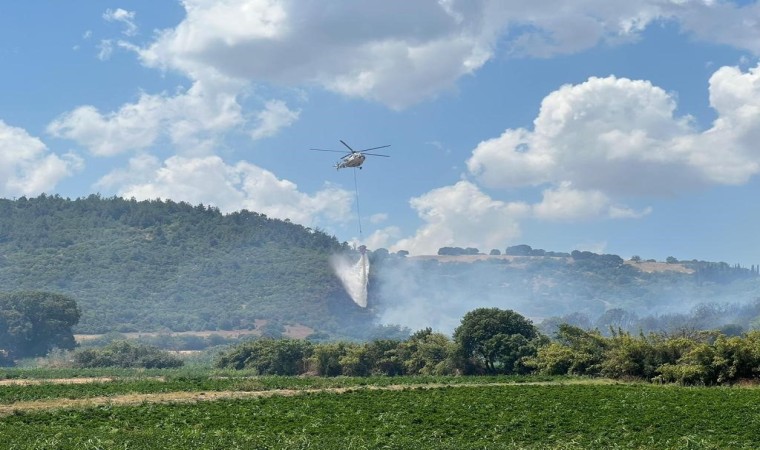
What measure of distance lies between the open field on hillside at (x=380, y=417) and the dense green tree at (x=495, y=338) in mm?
21332

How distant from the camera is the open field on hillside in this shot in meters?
37.6

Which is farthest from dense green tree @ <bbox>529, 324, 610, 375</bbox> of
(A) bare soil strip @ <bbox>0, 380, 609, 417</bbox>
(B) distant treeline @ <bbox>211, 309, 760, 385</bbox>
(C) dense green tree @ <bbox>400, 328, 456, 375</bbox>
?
(A) bare soil strip @ <bbox>0, 380, 609, 417</bbox>

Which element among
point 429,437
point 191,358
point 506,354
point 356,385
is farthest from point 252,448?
point 191,358

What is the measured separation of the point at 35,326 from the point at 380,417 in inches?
4345

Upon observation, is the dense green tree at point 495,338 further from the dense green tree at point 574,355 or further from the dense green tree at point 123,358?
the dense green tree at point 123,358

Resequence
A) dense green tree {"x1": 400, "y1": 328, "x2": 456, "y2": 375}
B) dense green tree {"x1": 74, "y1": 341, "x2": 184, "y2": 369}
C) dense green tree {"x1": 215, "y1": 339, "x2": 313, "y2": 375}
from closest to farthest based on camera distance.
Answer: dense green tree {"x1": 400, "y1": 328, "x2": 456, "y2": 375} < dense green tree {"x1": 215, "y1": 339, "x2": 313, "y2": 375} < dense green tree {"x1": 74, "y1": 341, "x2": 184, "y2": 369}

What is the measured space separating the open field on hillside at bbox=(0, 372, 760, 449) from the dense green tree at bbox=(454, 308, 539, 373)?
21332 millimetres

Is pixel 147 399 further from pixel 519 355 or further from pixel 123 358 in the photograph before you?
pixel 123 358

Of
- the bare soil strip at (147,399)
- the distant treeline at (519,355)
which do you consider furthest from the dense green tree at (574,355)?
the bare soil strip at (147,399)

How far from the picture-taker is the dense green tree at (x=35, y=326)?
14050 cm

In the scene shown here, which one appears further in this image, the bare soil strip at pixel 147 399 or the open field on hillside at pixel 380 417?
the bare soil strip at pixel 147 399

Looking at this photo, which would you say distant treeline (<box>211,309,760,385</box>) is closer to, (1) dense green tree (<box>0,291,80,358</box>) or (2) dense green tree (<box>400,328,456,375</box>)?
(2) dense green tree (<box>400,328,456,375</box>)

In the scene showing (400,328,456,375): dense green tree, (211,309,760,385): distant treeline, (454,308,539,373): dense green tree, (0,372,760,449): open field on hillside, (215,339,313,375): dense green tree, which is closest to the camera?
(0,372,760,449): open field on hillside

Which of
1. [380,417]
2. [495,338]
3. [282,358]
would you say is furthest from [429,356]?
[380,417]
